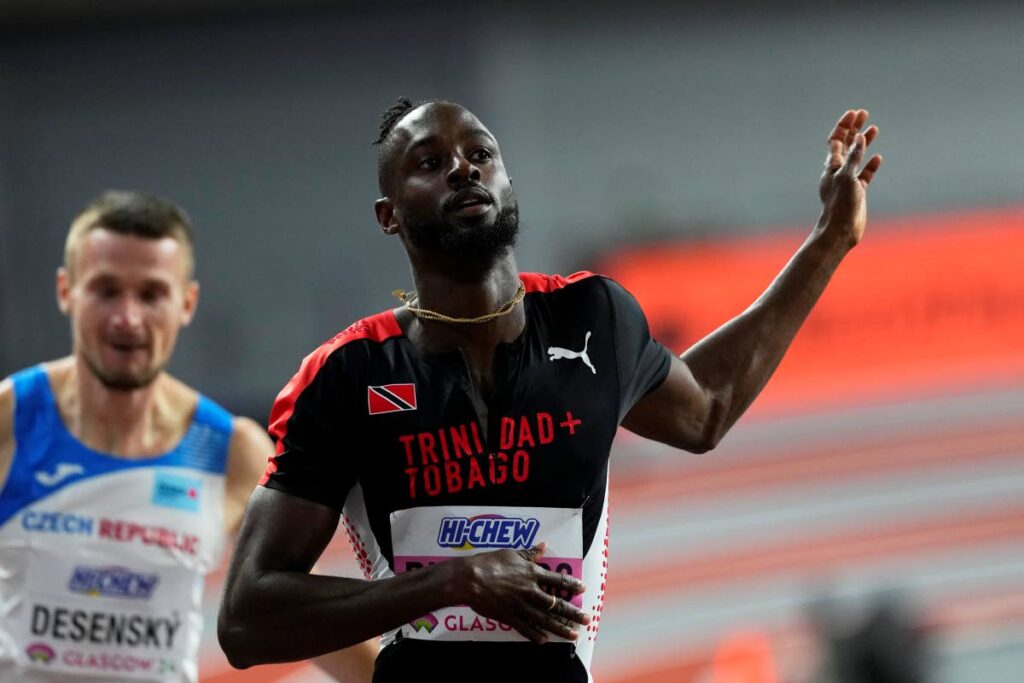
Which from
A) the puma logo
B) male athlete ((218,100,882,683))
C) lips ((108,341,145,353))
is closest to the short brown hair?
lips ((108,341,145,353))

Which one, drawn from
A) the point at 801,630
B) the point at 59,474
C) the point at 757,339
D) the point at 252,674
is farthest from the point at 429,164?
the point at 801,630

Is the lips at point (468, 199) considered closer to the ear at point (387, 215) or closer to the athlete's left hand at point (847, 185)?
the ear at point (387, 215)

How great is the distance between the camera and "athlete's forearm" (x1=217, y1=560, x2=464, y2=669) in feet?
8.40

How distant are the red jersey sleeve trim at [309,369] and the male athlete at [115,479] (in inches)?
48.9

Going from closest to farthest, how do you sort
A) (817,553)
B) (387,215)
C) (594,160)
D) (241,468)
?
(387,215) < (241,468) < (817,553) < (594,160)

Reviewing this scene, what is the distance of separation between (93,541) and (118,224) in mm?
938

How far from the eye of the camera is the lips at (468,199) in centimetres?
286

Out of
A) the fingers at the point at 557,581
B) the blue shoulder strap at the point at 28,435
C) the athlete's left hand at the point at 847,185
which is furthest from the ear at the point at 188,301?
the fingers at the point at 557,581

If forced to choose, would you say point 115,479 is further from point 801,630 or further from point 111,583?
point 801,630

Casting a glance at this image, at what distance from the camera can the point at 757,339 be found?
10.8ft

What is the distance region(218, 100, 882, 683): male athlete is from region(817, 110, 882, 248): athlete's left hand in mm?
627

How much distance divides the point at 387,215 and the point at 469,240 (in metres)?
0.29

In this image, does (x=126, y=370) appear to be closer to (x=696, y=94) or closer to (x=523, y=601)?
(x=523, y=601)

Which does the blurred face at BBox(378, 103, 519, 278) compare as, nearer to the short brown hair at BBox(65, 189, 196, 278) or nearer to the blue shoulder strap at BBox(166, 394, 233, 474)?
the short brown hair at BBox(65, 189, 196, 278)
